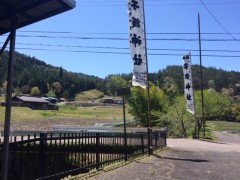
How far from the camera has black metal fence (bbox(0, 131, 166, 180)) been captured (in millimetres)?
7478

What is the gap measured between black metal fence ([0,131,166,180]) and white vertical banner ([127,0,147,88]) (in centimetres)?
452

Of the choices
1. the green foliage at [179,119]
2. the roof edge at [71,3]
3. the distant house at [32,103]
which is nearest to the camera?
the roof edge at [71,3]

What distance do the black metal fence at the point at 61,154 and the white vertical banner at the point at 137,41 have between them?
4515 millimetres

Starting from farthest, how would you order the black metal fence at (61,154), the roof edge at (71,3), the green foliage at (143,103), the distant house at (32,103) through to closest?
the distant house at (32,103) < the green foliage at (143,103) < the black metal fence at (61,154) < the roof edge at (71,3)

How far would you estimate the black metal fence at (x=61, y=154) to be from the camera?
7478 millimetres

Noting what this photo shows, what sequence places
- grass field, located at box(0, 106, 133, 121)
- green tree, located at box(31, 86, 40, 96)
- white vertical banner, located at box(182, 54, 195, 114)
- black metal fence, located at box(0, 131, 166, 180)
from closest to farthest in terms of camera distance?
black metal fence, located at box(0, 131, 166, 180) < white vertical banner, located at box(182, 54, 195, 114) < grass field, located at box(0, 106, 133, 121) < green tree, located at box(31, 86, 40, 96)

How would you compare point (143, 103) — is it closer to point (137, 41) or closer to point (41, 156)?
point (137, 41)

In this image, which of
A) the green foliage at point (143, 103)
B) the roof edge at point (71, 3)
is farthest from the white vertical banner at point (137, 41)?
the green foliage at point (143, 103)

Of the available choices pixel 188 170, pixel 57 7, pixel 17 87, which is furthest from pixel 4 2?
pixel 17 87

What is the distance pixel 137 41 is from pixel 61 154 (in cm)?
1045

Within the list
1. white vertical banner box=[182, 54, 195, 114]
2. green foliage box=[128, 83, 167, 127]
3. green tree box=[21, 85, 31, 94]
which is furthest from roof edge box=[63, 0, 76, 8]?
green tree box=[21, 85, 31, 94]

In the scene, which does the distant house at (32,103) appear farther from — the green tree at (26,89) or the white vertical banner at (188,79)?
the white vertical banner at (188,79)

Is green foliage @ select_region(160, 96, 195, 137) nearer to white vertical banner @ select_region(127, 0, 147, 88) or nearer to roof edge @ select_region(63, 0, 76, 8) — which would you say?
white vertical banner @ select_region(127, 0, 147, 88)

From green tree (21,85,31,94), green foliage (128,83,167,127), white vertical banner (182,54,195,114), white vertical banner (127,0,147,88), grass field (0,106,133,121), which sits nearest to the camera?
white vertical banner (127,0,147,88)
